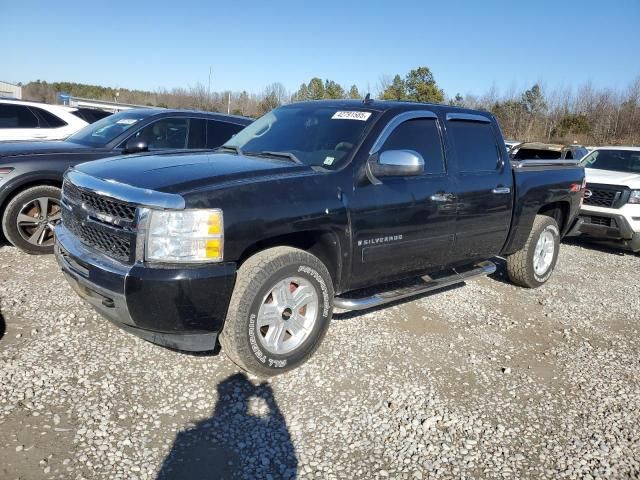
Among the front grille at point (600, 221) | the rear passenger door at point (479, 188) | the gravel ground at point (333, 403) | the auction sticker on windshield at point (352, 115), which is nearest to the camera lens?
the gravel ground at point (333, 403)

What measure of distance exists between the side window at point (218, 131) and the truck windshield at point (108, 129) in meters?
0.79

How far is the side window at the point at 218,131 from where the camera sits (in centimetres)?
689

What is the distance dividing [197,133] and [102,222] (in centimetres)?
385

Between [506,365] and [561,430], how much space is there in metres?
0.86

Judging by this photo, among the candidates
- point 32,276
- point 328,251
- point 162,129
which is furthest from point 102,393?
point 162,129

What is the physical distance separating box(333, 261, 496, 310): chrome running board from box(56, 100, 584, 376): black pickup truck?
17 millimetres

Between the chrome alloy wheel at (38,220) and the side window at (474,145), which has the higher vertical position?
the side window at (474,145)

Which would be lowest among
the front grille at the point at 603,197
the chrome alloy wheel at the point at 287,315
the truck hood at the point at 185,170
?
the chrome alloy wheel at the point at 287,315

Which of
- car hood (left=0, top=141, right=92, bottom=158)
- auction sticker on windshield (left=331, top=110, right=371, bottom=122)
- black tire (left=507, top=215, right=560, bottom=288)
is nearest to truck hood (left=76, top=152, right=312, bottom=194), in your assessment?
auction sticker on windshield (left=331, top=110, right=371, bottom=122)

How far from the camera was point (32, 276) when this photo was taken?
192 inches

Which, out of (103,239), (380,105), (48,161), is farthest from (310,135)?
(48,161)

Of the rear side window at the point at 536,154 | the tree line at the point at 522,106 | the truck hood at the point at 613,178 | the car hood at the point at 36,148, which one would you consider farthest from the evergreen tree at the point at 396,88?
the car hood at the point at 36,148

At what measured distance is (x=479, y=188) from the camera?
4.69m

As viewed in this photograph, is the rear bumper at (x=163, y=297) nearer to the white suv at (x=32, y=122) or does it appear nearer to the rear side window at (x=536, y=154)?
the white suv at (x=32, y=122)
